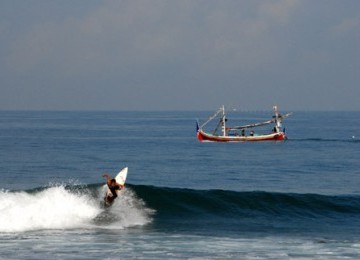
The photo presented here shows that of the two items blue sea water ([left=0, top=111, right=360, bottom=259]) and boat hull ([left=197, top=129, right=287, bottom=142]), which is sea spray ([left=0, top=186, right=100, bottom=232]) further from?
boat hull ([left=197, top=129, right=287, bottom=142])

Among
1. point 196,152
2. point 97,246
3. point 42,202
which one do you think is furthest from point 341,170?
point 97,246

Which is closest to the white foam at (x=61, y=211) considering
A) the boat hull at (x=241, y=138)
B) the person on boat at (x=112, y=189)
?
the person on boat at (x=112, y=189)

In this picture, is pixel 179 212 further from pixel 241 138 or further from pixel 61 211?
pixel 241 138

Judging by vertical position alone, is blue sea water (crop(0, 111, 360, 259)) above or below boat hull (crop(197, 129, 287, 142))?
below

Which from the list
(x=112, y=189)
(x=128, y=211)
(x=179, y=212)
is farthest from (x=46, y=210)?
(x=179, y=212)

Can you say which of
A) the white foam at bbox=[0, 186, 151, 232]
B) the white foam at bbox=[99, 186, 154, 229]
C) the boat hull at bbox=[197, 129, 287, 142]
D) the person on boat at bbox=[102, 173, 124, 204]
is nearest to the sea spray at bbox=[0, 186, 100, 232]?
the white foam at bbox=[0, 186, 151, 232]

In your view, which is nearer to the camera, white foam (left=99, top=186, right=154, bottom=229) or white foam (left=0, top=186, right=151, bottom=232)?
white foam (left=0, top=186, right=151, bottom=232)

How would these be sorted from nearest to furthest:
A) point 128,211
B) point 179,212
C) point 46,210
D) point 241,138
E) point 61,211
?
point 46,210, point 61,211, point 128,211, point 179,212, point 241,138

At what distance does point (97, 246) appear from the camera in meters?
24.0

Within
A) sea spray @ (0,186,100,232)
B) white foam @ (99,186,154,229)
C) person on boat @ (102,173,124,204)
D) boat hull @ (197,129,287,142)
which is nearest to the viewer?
sea spray @ (0,186,100,232)

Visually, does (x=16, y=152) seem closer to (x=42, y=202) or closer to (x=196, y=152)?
(x=196, y=152)

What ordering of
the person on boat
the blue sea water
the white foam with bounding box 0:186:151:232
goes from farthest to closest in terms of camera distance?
the person on boat, the white foam with bounding box 0:186:151:232, the blue sea water

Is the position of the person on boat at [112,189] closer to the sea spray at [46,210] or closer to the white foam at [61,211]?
the white foam at [61,211]

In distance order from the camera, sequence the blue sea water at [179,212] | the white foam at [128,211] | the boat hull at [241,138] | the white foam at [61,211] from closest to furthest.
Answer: the blue sea water at [179,212]
the white foam at [61,211]
the white foam at [128,211]
the boat hull at [241,138]
